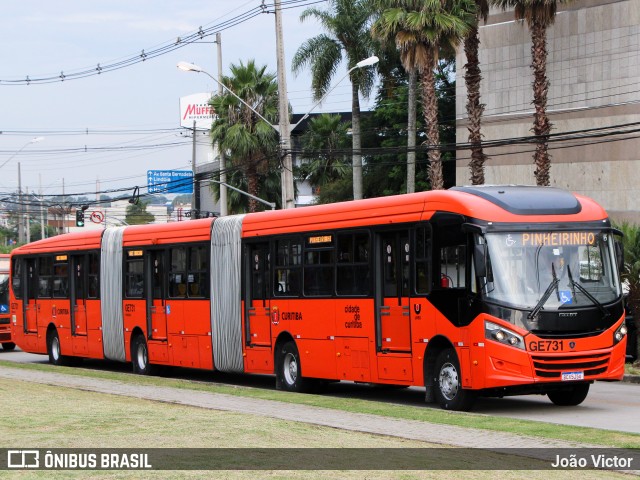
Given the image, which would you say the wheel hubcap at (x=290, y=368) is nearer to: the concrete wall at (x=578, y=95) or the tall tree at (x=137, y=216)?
the concrete wall at (x=578, y=95)

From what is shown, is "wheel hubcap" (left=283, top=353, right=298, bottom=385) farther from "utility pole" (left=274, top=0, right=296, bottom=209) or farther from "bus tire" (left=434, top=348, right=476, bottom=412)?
"utility pole" (left=274, top=0, right=296, bottom=209)

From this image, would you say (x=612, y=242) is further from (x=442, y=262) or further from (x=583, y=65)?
(x=583, y=65)

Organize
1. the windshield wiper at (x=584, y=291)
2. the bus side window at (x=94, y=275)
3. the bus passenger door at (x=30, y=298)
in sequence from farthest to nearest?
1. the bus passenger door at (x=30, y=298)
2. the bus side window at (x=94, y=275)
3. the windshield wiper at (x=584, y=291)

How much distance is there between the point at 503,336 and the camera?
1662 centimetres

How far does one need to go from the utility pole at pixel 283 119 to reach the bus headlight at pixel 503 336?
15.8 metres

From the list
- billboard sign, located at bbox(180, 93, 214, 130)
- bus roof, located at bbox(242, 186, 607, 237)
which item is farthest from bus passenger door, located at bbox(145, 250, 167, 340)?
billboard sign, located at bbox(180, 93, 214, 130)

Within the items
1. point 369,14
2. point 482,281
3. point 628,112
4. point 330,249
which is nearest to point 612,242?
point 482,281

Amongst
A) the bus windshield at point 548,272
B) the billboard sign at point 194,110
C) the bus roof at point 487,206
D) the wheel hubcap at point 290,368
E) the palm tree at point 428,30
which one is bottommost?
the wheel hubcap at point 290,368

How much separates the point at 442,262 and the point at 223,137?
120 ft

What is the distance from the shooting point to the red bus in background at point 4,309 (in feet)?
133

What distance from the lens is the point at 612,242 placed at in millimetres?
17719

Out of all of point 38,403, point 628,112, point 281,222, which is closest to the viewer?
point 38,403

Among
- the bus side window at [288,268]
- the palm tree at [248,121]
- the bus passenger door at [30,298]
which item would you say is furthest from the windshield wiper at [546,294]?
the palm tree at [248,121]

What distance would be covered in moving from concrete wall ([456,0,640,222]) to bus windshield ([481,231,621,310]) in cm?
2433
